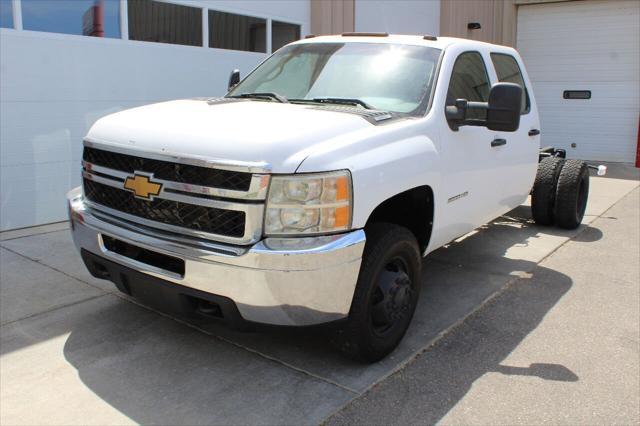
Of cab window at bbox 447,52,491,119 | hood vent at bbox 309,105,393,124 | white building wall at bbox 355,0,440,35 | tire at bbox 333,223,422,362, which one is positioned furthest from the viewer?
white building wall at bbox 355,0,440,35

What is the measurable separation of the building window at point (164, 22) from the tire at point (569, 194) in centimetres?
511

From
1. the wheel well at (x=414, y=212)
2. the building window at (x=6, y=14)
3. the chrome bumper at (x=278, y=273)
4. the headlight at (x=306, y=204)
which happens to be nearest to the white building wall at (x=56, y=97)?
the building window at (x=6, y=14)

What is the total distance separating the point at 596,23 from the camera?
1470 cm

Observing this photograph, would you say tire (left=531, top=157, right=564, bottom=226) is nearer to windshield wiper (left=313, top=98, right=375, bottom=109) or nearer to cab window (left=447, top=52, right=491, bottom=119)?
cab window (left=447, top=52, right=491, bottom=119)

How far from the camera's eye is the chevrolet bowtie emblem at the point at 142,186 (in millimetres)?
3198

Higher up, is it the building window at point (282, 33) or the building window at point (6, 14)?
the building window at point (282, 33)

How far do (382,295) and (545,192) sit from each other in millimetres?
4137

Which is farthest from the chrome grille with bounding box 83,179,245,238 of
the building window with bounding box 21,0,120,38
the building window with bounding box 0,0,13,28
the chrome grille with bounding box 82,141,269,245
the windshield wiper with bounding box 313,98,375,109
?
the building window with bounding box 21,0,120,38

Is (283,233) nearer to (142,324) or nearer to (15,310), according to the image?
(142,324)

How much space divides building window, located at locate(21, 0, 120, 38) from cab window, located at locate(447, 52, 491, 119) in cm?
455

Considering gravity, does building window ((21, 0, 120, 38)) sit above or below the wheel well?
above

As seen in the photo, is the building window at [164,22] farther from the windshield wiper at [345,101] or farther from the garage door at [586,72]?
the garage door at [586,72]

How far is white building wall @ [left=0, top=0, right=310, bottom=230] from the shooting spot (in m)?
6.40

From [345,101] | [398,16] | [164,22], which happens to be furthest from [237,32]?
[345,101]
